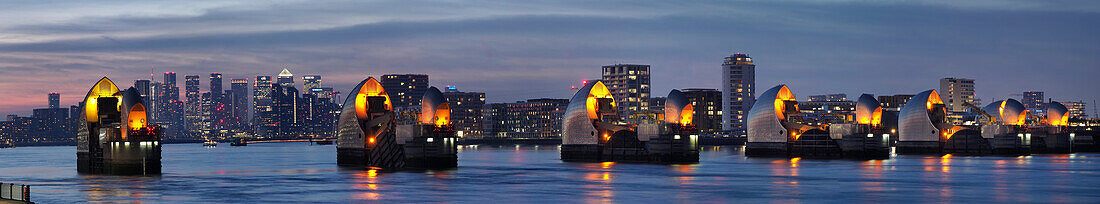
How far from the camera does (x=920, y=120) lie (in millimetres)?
143625

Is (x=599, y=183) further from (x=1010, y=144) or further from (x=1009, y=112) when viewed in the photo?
(x=1009, y=112)

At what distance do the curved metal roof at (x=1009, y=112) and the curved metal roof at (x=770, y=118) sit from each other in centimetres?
3949

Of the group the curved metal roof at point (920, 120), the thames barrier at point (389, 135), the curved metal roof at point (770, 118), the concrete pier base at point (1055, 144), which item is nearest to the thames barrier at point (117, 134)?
the thames barrier at point (389, 135)

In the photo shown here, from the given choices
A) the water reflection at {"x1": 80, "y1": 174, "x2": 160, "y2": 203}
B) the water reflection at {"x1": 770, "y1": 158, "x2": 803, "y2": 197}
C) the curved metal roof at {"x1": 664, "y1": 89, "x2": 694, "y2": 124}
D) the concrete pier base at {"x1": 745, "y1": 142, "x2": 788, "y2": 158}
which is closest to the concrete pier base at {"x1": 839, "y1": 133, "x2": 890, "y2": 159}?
the concrete pier base at {"x1": 745, "y1": 142, "x2": 788, "y2": 158}

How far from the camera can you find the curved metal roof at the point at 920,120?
143125 mm

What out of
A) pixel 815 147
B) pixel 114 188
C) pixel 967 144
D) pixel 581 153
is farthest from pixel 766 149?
pixel 114 188

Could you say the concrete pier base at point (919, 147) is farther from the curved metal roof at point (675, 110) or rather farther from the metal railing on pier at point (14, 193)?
the metal railing on pier at point (14, 193)

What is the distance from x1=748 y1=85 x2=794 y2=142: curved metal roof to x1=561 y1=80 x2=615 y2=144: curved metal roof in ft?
74.4

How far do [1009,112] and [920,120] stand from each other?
79.6ft

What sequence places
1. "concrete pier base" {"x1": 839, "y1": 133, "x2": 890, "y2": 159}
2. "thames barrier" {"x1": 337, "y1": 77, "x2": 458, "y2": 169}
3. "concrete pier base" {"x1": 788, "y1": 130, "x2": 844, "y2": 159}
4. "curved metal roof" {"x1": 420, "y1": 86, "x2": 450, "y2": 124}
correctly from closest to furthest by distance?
"thames barrier" {"x1": 337, "y1": 77, "x2": 458, "y2": 169} → "curved metal roof" {"x1": 420, "y1": 86, "x2": 450, "y2": 124} → "concrete pier base" {"x1": 839, "y1": 133, "x2": 890, "y2": 159} → "concrete pier base" {"x1": 788, "y1": 130, "x2": 844, "y2": 159}

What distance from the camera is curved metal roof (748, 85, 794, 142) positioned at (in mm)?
135125

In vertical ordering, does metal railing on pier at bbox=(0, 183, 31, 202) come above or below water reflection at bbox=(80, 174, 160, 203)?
above

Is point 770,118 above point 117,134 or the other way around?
above

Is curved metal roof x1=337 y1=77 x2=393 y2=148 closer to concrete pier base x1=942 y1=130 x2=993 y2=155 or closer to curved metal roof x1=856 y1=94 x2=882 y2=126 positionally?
curved metal roof x1=856 y1=94 x2=882 y2=126
